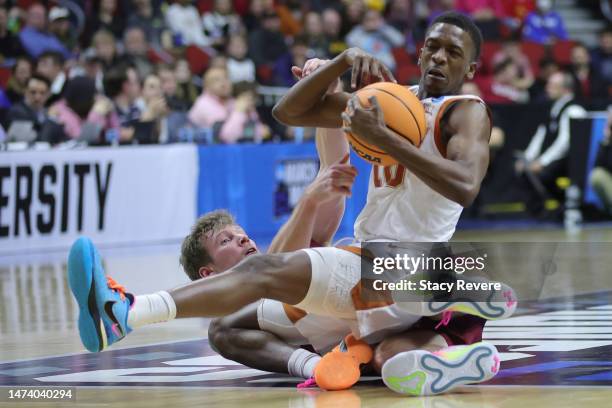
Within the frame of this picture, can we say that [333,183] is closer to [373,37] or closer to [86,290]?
[86,290]

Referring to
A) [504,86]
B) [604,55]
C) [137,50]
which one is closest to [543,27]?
[604,55]

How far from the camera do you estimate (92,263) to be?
4.71 meters

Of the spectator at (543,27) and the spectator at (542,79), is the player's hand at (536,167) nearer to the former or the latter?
the spectator at (542,79)

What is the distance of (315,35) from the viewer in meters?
17.5

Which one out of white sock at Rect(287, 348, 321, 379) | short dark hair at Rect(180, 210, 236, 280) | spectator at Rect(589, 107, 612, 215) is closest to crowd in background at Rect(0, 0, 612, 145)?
spectator at Rect(589, 107, 612, 215)

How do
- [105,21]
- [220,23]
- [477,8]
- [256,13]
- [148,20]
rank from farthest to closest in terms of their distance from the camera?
1. [477,8]
2. [256,13]
3. [220,23]
4. [148,20]
5. [105,21]

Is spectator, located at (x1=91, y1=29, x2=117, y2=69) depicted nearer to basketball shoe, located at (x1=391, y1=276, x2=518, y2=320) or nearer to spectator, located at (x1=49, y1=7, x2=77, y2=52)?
spectator, located at (x1=49, y1=7, x2=77, y2=52)

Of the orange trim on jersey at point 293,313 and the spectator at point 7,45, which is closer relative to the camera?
the orange trim on jersey at point 293,313

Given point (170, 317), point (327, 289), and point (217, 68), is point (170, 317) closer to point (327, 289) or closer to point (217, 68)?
point (327, 289)

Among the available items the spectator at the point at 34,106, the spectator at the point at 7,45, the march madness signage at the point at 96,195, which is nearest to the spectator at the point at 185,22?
the spectator at the point at 7,45

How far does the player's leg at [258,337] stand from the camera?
568 cm

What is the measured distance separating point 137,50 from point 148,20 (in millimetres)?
1237

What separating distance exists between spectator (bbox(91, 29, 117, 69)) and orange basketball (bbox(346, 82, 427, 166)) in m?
9.68

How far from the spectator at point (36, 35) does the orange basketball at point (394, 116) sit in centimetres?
1024
